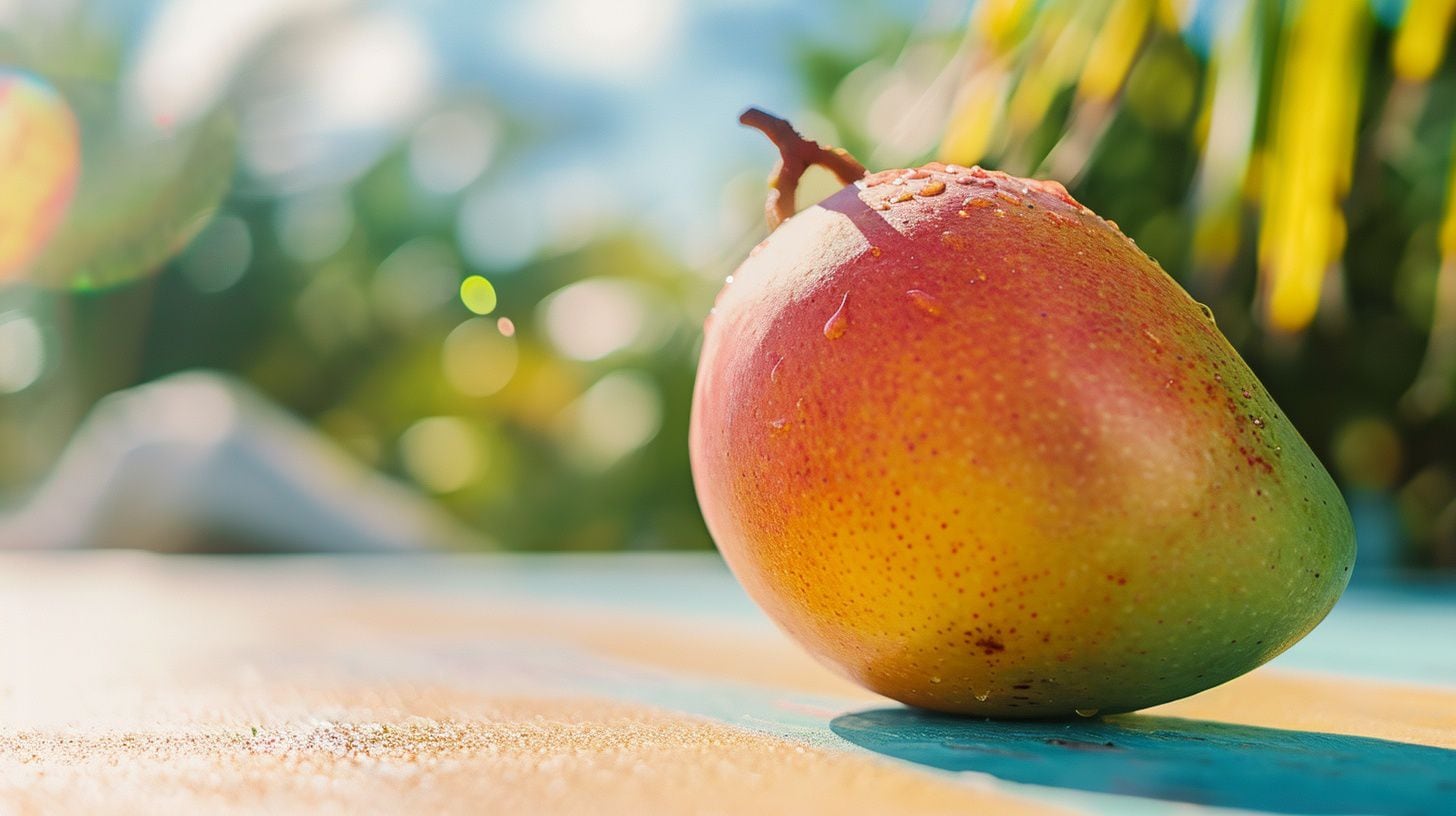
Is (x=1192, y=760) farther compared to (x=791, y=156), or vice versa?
(x=791, y=156)

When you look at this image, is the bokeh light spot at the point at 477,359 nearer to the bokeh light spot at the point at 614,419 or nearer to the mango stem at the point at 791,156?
the bokeh light spot at the point at 614,419

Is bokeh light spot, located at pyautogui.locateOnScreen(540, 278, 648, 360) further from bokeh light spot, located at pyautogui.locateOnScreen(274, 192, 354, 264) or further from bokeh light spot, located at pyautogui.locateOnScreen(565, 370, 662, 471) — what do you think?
bokeh light spot, located at pyautogui.locateOnScreen(274, 192, 354, 264)

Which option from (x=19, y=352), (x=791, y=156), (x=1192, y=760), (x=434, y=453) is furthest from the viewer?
(x=19, y=352)

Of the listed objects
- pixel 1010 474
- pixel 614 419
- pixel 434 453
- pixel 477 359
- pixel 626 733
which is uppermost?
pixel 477 359

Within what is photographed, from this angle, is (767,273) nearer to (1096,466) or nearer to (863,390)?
(863,390)

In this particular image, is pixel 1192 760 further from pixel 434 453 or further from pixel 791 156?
pixel 434 453

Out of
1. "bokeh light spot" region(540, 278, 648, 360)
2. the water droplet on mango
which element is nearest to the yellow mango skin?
the water droplet on mango

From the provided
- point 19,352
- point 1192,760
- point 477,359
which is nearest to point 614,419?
point 477,359
